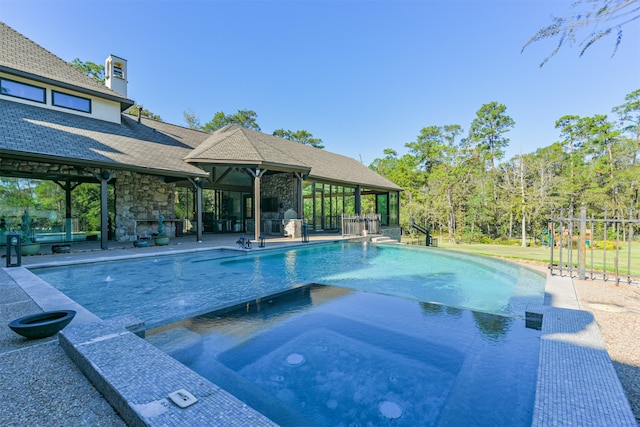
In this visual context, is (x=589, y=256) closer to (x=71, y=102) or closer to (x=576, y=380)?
(x=576, y=380)

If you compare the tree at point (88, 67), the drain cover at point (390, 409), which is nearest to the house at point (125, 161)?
the drain cover at point (390, 409)

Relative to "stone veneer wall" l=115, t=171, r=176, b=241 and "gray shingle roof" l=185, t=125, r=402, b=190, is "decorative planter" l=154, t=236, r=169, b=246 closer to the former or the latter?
"stone veneer wall" l=115, t=171, r=176, b=241

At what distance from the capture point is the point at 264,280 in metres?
6.32

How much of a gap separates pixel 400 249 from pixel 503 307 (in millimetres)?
7040

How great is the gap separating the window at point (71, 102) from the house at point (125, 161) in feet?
0.12

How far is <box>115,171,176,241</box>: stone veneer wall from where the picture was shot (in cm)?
1168

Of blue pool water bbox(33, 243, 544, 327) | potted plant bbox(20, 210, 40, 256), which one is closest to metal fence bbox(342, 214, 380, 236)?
blue pool water bbox(33, 243, 544, 327)

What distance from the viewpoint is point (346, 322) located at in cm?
394

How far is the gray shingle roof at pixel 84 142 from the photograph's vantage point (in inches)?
315

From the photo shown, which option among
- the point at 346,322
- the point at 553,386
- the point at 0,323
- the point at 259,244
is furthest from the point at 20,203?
the point at 553,386

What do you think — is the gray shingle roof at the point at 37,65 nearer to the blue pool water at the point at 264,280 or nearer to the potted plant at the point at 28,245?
the potted plant at the point at 28,245

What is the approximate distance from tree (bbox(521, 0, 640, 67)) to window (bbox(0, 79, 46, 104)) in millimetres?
14405

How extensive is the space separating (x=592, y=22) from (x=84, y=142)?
40.1 ft

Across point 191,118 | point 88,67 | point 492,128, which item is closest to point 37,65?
point 88,67
